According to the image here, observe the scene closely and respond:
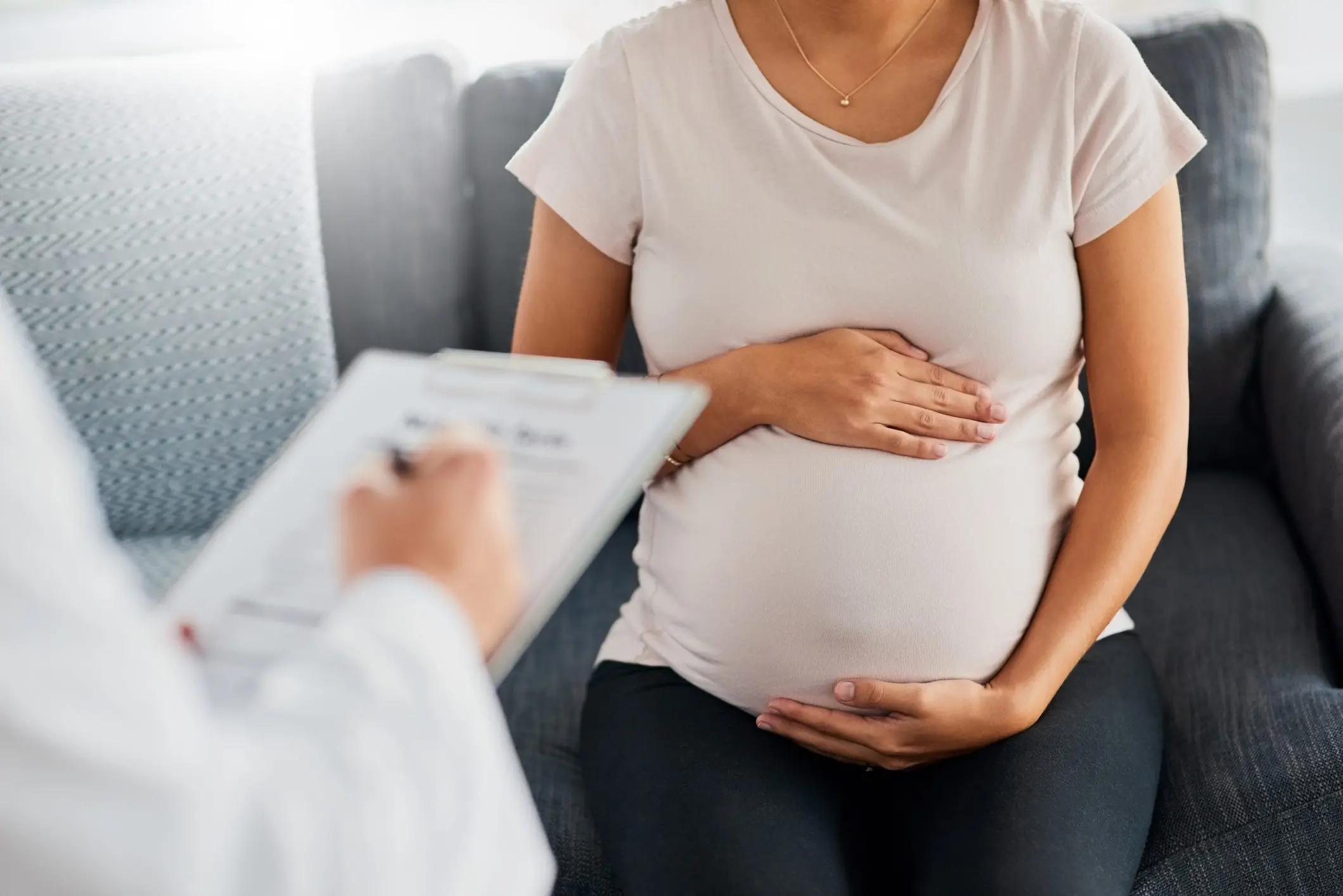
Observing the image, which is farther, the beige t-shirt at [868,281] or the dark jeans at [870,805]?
the beige t-shirt at [868,281]

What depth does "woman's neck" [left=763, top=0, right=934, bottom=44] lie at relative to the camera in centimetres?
108

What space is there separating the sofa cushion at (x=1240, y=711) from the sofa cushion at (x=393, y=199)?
3.03 feet

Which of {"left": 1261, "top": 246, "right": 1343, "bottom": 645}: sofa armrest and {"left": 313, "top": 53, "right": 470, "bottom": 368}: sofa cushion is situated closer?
{"left": 1261, "top": 246, "right": 1343, "bottom": 645}: sofa armrest

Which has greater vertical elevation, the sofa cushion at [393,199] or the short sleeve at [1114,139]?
the short sleeve at [1114,139]

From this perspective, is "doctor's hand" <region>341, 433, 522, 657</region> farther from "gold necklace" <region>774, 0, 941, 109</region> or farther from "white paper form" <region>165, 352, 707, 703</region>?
"gold necklace" <region>774, 0, 941, 109</region>

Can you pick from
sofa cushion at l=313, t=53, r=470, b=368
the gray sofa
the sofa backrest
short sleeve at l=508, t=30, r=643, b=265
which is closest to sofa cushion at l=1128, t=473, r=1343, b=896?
the gray sofa

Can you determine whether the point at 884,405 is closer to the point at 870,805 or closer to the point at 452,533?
the point at 870,805

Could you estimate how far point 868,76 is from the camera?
108 centimetres

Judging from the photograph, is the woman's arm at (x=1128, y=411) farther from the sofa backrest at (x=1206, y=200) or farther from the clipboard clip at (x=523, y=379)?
the clipboard clip at (x=523, y=379)

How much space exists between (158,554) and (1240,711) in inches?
48.4

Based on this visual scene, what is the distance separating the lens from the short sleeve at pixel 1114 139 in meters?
1.00

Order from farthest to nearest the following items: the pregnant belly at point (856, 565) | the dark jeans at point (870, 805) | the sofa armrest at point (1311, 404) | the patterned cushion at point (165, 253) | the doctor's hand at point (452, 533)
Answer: the patterned cushion at point (165, 253), the sofa armrest at point (1311, 404), the pregnant belly at point (856, 565), the dark jeans at point (870, 805), the doctor's hand at point (452, 533)

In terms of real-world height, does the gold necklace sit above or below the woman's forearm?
above

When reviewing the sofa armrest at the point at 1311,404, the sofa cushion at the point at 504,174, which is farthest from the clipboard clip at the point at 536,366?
the sofa armrest at the point at 1311,404
